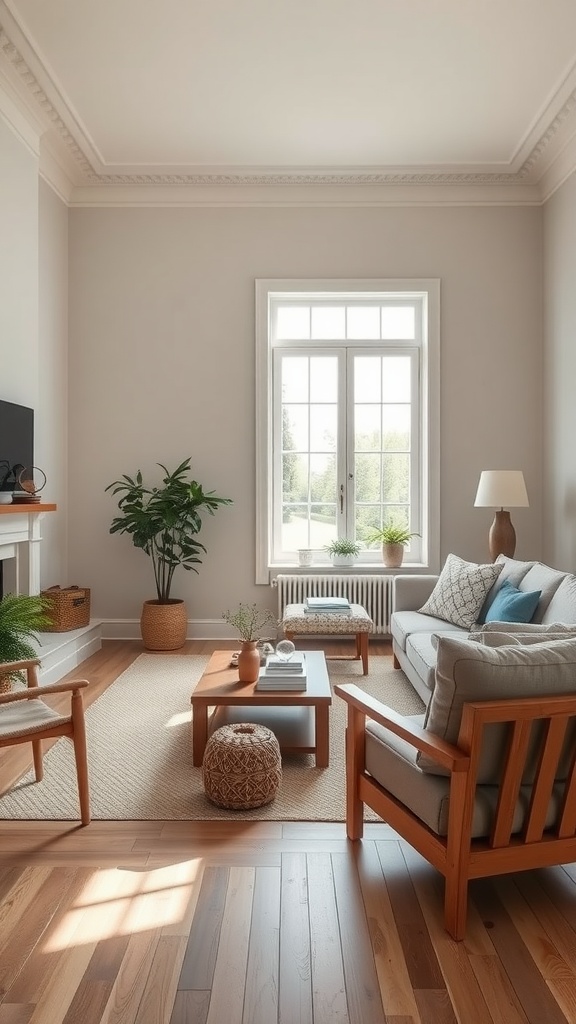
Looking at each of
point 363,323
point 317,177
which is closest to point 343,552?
point 363,323

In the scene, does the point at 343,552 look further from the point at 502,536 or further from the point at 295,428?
the point at 502,536

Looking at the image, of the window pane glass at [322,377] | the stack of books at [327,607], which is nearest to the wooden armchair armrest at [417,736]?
the stack of books at [327,607]

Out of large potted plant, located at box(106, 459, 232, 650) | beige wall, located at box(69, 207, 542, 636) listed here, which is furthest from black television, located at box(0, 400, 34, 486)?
beige wall, located at box(69, 207, 542, 636)

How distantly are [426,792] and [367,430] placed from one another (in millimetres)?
4317

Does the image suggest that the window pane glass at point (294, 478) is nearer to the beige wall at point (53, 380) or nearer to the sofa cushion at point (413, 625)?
the sofa cushion at point (413, 625)

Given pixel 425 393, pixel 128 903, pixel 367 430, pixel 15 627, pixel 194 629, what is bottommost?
pixel 128 903

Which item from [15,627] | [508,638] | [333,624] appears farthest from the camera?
[333,624]

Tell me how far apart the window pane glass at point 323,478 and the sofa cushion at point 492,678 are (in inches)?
162

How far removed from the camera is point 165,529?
5594 millimetres

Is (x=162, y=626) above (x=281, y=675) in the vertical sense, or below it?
below

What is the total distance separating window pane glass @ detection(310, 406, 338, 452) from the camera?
6160mm

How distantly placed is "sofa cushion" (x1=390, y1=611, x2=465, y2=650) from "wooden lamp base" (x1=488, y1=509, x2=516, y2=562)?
0.99 m

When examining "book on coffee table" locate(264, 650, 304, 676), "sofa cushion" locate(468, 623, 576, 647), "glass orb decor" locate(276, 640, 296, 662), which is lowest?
"book on coffee table" locate(264, 650, 304, 676)

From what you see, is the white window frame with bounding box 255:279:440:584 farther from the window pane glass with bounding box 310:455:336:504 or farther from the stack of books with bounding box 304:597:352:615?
the stack of books with bounding box 304:597:352:615
